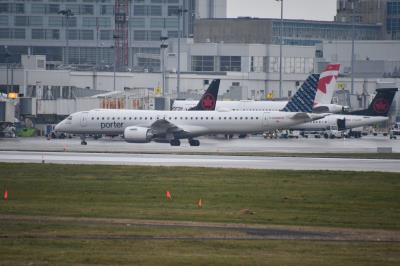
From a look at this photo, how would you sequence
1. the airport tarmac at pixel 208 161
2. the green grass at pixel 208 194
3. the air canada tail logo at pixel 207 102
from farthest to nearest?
the air canada tail logo at pixel 207 102 → the airport tarmac at pixel 208 161 → the green grass at pixel 208 194

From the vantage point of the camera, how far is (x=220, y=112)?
94.4 meters

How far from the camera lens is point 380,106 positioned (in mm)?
111750

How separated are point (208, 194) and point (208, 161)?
19270 millimetres

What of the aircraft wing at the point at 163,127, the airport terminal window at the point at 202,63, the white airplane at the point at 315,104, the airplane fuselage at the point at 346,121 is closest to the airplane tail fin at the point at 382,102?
the airplane fuselage at the point at 346,121

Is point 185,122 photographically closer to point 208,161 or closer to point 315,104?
point 315,104

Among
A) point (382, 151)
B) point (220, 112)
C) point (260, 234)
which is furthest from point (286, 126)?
point (260, 234)

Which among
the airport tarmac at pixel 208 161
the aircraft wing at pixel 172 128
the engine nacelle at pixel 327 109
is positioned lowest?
the airport tarmac at pixel 208 161

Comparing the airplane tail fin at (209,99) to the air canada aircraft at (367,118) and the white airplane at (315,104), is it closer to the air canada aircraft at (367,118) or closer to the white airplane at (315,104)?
the white airplane at (315,104)

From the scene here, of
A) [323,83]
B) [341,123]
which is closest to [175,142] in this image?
[341,123]

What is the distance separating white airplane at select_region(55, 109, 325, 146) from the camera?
3679 inches

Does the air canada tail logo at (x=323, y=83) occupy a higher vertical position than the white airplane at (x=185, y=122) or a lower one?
higher

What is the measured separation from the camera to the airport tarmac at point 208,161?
6238 centimetres

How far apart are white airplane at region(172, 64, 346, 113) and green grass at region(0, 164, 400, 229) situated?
188 ft

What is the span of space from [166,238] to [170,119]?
59.6 metres
